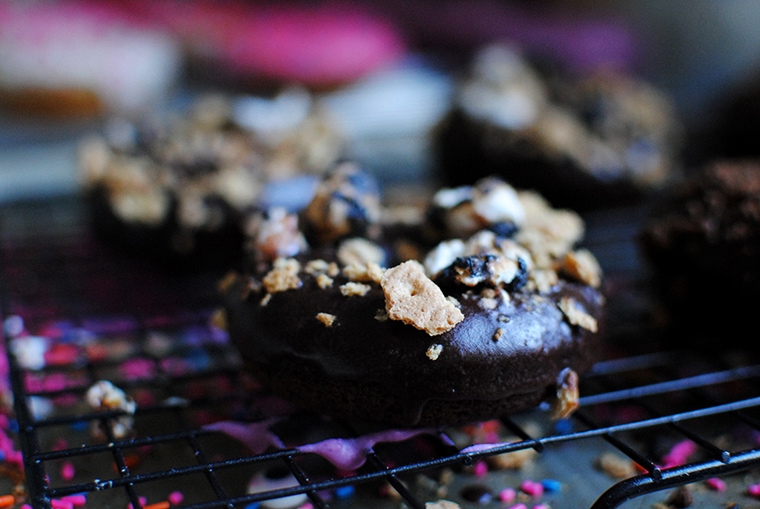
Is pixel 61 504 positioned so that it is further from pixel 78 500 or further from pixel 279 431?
pixel 279 431

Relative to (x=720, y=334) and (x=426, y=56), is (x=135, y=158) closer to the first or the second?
(x=720, y=334)

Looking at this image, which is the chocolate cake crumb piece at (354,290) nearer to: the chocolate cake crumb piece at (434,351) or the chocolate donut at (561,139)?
the chocolate cake crumb piece at (434,351)

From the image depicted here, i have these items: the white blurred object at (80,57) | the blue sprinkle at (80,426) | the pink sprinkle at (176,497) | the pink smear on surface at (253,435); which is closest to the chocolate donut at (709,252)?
the pink smear on surface at (253,435)

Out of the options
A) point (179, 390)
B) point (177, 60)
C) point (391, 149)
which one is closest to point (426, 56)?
point (391, 149)

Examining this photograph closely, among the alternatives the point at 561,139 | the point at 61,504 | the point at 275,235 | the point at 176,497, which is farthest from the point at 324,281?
the point at 561,139

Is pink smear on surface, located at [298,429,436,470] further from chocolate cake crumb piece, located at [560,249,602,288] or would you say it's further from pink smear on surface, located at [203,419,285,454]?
chocolate cake crumb piece, located at [560,249,602,288]

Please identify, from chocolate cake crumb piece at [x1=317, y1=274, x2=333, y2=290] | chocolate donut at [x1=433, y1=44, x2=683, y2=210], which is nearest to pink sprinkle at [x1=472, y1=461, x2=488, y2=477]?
chocolate cake crumb piece at [x1=317, y1=274, x2=333, y2=290]
